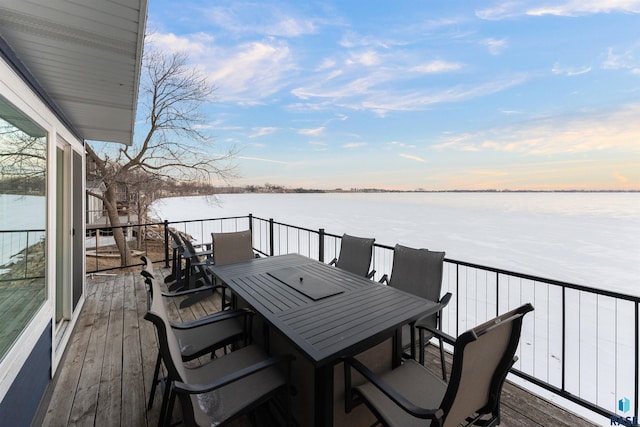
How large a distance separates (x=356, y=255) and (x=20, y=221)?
2.81 m

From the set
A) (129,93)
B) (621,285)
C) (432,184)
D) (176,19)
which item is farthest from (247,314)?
(432,184)

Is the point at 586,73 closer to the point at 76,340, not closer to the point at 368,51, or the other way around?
the point at 368,51

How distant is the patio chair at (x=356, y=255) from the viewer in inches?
122

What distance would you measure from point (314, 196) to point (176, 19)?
667 cm

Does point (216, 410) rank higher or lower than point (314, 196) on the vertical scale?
lower

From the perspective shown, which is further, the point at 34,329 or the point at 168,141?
the point at 168,141

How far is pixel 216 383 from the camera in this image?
123cm

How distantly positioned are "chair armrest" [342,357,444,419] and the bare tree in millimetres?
8937

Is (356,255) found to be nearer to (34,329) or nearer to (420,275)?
(420,275)

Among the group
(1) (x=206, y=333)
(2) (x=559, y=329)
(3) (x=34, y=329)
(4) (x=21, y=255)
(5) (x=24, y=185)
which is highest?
(5) (x=24, y=185)

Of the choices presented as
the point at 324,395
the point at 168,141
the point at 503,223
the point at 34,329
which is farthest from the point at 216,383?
the point at 503,223

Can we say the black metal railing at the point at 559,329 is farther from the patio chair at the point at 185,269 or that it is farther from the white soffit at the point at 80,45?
the white soffit at the point at 80,45

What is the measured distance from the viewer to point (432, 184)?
1333cm

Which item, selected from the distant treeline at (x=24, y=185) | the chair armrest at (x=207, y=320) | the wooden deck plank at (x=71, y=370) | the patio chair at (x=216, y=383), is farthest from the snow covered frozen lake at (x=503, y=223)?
the patio chair at (x=216, y=383)
